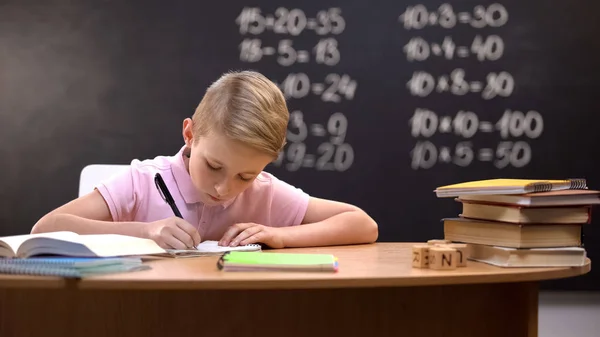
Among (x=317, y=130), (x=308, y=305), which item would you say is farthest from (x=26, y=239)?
(x=317, y=130)

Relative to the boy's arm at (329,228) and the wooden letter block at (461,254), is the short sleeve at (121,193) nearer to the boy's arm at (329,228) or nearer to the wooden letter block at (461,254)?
the boy's arm at (329,228)

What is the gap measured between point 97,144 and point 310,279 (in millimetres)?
1995

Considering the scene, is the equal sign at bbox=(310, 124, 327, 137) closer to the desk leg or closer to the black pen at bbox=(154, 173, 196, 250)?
the black pen at bbox=(154, 173, 196, 250)

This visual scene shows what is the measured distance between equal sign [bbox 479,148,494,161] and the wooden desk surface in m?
1.70

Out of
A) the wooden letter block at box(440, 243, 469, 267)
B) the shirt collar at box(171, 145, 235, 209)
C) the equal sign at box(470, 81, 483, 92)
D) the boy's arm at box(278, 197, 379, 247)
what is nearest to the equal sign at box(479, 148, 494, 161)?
the equal sign at box(470, 81, 483, 92)

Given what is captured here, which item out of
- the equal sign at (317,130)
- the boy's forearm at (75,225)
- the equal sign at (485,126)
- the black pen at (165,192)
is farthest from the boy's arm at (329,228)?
the equal sign at (485,126)

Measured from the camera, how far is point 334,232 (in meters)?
1.76

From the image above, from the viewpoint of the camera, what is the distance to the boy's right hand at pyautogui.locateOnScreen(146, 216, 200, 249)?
1.43 meters

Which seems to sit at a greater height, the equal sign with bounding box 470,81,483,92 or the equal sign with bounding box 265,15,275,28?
the equal sign with bounding box 265,15,275,28

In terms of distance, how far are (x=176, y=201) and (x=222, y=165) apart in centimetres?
28

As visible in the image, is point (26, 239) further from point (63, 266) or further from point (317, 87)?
point (317, 87)

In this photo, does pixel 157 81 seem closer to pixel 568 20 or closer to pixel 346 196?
pixel 346 196

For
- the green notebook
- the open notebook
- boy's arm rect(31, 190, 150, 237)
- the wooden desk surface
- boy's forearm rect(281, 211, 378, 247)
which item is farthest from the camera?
boy's forearm rect(281, 211, 378, 247)

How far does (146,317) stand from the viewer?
4.02ft
